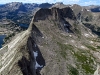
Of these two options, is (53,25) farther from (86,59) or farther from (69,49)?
(86,59)

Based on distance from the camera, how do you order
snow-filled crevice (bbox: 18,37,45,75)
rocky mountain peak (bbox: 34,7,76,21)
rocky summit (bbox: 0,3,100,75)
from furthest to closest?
rocky mountain peak (bbox: 34,7,76,21) → rocky summit (bbox: 0,3,100,75) → snow-filled crevice (bbox: 18,37,45,75)

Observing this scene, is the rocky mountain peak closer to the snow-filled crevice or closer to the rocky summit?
the rocky summit

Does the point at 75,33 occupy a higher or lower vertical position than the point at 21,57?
lower

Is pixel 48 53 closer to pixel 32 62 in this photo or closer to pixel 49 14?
pixel 32 62

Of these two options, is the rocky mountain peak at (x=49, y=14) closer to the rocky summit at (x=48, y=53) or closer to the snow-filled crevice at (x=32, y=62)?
the rocky summit at (x=48, y=53)

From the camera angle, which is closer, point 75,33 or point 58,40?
point 58,40

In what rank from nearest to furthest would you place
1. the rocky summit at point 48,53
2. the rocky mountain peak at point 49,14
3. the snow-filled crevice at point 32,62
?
the snow-filled crevice at point 32,62
the rocky summit at point 48,53
the rocky mountain peak at point 49,14

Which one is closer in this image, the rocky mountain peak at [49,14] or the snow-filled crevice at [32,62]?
the snow-filled crevice at [32,62]

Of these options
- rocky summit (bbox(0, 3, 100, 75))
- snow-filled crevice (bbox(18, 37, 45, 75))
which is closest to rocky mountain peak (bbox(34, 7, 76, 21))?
rocky summit (bbox(0, 3, 100, 75))

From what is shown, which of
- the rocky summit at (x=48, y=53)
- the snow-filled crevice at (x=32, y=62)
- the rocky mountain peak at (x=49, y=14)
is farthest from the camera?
the rocky mountain peak at (x=49, y=14)

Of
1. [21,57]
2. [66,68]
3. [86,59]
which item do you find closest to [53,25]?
[86,59]

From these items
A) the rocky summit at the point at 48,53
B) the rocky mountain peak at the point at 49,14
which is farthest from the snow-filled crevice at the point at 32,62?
the rocky mountain peak at the point at 49,14
